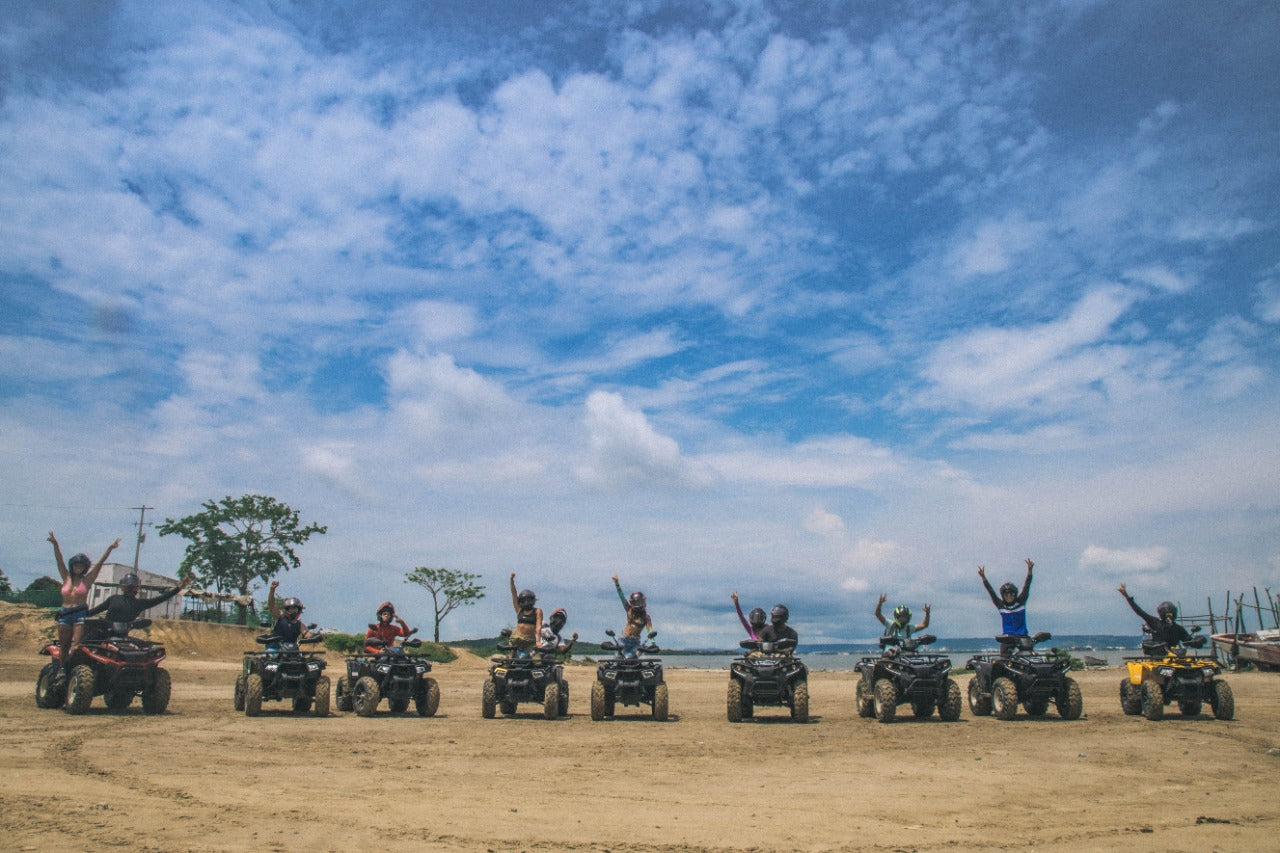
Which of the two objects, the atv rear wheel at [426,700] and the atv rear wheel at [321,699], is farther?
the atv rear wheel at [426,700]

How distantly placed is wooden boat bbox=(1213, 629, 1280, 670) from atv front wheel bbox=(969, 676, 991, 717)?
101 feet

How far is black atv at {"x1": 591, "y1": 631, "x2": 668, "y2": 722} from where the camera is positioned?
17609 millimetres

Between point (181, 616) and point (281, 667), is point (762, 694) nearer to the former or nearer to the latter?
point (281, 667)

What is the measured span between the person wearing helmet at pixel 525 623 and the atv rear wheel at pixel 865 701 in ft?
22.0

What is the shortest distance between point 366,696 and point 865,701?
1001 centimetres

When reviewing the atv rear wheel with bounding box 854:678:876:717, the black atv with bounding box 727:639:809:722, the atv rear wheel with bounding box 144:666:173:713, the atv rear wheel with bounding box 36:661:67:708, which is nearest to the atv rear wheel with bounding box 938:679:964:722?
the atv rear wheel with bounding box 854:678:876:717

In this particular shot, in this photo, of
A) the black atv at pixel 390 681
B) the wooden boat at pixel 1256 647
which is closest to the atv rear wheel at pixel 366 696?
the black atv at pixel 390 681

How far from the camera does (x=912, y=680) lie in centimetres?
1716

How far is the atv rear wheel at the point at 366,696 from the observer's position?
1725 cm

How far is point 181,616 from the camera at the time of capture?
2445 inches

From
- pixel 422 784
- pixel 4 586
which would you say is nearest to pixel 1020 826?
pixel 422 784

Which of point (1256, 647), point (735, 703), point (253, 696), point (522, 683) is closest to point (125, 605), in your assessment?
point (253, 696)

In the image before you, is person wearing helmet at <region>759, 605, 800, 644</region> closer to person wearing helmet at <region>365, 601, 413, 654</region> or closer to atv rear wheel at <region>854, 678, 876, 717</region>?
atv rear wheel at <region>854, 678, 876, 717</region>

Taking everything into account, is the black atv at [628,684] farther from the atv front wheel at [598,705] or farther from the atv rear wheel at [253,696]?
the atv rear wheel at [253,696]
